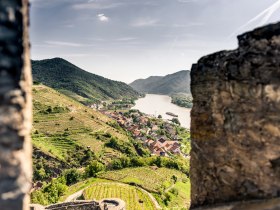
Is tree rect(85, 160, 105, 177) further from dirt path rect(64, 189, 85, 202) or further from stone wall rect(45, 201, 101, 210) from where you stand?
stone wall rect(45, 201, 101, 210)

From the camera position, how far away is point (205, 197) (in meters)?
9.82

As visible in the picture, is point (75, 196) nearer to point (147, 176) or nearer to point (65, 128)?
point (147, 176)

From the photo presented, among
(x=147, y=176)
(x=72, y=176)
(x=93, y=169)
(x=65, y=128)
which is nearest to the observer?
(x=72, y=176)

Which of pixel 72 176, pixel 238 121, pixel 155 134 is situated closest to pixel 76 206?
pixel 238 121

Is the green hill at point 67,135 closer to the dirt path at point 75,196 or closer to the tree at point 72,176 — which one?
the tree at point 72,176

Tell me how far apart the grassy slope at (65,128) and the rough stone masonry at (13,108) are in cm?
8734

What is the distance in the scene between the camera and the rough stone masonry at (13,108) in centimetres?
480

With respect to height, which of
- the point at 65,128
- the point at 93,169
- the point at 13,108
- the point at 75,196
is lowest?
the point at 75,196

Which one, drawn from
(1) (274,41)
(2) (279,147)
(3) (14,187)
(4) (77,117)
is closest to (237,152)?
(2) (279,147)

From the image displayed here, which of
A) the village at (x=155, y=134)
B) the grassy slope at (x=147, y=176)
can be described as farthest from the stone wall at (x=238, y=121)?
the village at (x=155, y=134)

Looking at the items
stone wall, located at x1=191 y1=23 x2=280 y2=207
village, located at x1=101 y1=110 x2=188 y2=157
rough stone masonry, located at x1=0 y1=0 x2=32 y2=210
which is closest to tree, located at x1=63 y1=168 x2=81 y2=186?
village, located at x1=101 y1=110 x2=188 y2=157

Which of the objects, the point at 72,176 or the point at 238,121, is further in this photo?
the point at 72,176

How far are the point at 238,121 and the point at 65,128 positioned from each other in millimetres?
109400

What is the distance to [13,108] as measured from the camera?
495 centimetres
